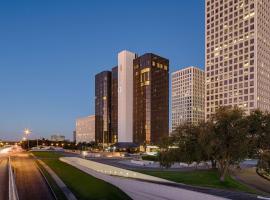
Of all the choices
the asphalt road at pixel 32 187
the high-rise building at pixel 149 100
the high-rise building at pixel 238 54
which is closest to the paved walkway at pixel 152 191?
the asphalt road at pixel 32 187

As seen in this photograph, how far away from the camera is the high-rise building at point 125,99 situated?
589ft

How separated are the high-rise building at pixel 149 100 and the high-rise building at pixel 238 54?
31520 mm

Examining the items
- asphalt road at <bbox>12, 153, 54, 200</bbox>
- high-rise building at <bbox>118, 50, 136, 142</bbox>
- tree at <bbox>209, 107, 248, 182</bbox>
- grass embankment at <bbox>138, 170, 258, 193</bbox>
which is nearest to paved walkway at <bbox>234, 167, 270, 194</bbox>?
grass embankment at <bbox>138, 170, 258, 193</bbox>

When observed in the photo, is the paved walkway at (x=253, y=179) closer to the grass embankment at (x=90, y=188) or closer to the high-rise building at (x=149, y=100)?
the grass embankment at (x=90, y=188)

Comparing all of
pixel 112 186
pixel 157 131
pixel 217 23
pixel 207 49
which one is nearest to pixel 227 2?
pixel 217 23

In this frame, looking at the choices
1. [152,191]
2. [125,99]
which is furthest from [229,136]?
[125,99]

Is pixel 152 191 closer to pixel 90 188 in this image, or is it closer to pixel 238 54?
pixel 90 188

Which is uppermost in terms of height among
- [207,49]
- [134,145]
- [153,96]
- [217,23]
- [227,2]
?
[227,2]

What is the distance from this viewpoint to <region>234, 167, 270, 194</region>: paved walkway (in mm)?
40506

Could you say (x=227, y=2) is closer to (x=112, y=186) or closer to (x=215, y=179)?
(x=215, y=179)

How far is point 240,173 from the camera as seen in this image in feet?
163

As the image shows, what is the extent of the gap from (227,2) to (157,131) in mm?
77683

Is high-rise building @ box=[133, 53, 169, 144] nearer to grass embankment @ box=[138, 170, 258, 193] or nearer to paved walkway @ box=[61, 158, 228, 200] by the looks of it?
grass embankment @ box=[138, 170, 258, 193]

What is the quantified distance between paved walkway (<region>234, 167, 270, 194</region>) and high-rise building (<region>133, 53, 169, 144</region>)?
4805 inches
